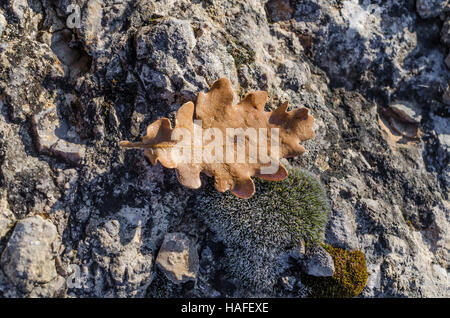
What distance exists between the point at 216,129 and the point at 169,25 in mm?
930

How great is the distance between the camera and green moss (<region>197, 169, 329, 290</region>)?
3.14 metres

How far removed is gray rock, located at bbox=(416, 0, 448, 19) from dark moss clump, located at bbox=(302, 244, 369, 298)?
8.99ft

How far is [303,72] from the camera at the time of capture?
3.58 meters

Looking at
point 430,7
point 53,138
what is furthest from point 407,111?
point 53,138

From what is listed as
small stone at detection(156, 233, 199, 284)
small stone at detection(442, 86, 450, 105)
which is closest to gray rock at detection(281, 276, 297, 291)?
small stone at detection(156, 233, 199, 284)

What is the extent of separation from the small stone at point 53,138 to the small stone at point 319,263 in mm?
2125

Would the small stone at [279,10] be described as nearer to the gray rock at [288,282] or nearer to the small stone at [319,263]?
the small stone at [319,263]

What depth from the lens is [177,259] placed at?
10.1 ft

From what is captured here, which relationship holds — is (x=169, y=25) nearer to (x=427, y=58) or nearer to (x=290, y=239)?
(x=290, y=239)

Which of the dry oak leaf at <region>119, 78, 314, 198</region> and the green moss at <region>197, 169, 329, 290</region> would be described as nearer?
the dry oak leaf at <region>119, 78, 314, 198</region>

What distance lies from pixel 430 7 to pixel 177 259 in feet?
12.2

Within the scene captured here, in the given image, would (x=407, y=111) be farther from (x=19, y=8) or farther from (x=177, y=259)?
(x=19, y=8)

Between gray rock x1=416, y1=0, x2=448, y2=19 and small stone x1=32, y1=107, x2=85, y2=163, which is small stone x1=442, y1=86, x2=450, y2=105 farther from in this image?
small stone x1=32, y1=107, x2=85, y2=163

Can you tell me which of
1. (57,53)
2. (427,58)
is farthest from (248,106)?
(427,58)
